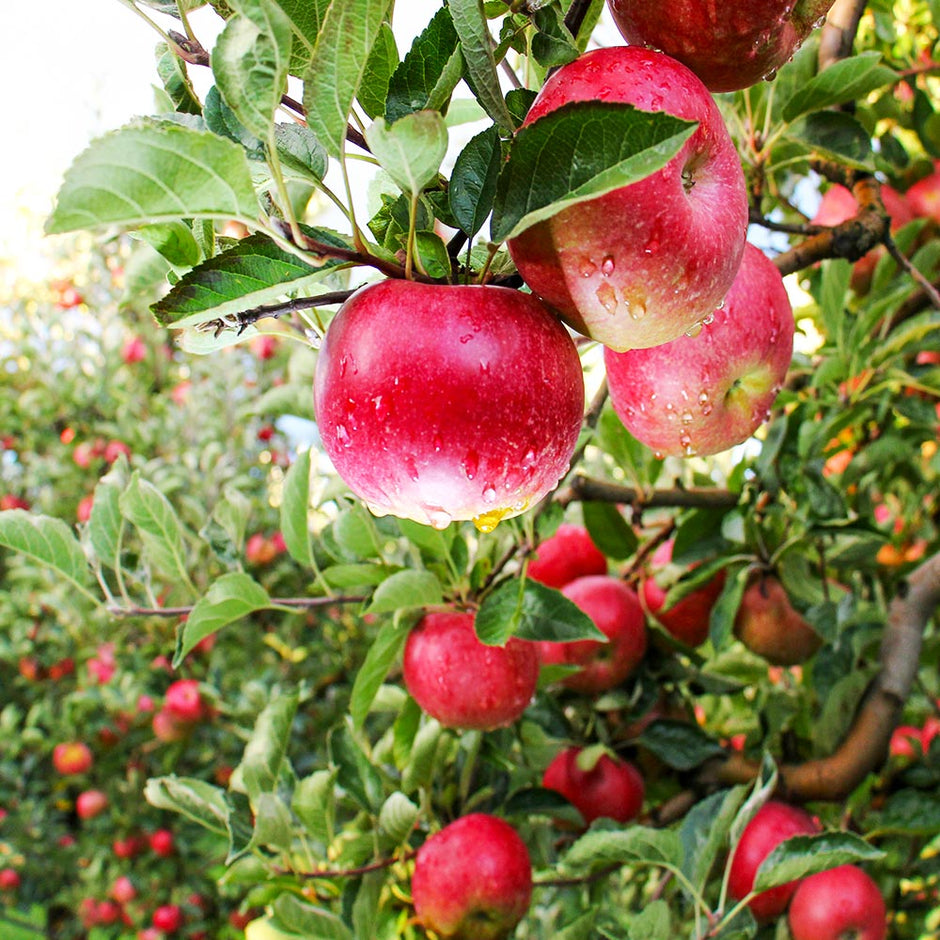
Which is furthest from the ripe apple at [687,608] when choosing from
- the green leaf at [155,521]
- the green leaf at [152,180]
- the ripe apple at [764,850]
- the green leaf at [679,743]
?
the green leaf at [152,180]

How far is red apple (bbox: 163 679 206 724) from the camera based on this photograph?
245 cm

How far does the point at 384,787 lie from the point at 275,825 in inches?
10.6

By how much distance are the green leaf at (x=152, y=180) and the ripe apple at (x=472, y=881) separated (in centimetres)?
89

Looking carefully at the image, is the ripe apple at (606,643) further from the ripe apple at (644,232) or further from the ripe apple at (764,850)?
the ripe apple at (644,232)

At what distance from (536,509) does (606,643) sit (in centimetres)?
39

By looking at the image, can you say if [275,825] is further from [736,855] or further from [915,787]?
[915,787]

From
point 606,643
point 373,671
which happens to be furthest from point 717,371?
point 606,643

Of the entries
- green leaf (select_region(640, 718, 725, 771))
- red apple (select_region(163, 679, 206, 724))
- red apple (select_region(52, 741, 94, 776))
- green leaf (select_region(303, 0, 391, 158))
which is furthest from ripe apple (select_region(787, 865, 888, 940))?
red apple (select_region(52, 741, 94, 776))

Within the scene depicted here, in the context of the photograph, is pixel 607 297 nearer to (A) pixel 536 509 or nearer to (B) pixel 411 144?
(B) pixel 411 144

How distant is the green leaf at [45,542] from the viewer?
93cm

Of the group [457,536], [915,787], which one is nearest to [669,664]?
[915,787]

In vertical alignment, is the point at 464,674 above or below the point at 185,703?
above

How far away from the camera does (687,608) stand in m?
1.35

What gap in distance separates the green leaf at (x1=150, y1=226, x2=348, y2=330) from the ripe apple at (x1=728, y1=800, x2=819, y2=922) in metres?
1.00
